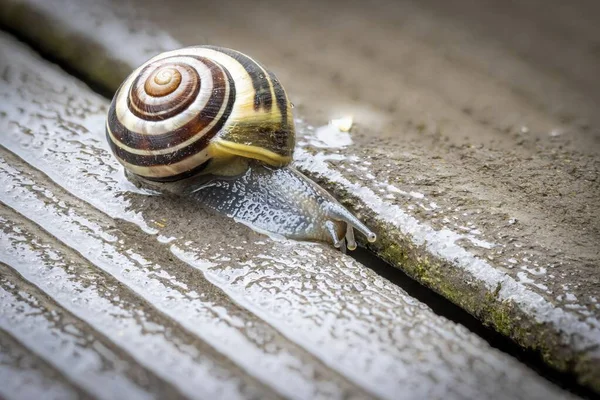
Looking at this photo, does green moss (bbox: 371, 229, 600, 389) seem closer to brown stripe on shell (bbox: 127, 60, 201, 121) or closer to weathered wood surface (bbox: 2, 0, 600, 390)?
weathered wood surface (bbox: 2, 0, 600, 390)

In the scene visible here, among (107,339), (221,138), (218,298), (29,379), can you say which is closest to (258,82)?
(221,138)

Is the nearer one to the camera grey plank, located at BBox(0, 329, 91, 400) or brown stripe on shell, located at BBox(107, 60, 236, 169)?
grey plank, located at BBox(0, 329, 91, 400)

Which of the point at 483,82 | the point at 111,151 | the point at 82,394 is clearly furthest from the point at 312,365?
the point at 483,82

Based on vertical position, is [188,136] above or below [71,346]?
above

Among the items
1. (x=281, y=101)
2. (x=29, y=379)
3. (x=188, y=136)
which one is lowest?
(x=29, y=379)

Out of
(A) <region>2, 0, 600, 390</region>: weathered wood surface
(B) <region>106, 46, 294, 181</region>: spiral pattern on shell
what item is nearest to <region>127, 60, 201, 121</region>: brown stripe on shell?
(B) <region>106, 46, 294, 181</region>: spiral pattern on shell

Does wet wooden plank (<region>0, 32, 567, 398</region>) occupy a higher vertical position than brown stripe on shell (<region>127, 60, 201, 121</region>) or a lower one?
lower

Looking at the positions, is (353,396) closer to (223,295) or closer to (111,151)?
(223,295)

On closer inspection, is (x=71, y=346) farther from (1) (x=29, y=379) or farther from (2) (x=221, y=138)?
(2) (x=221, y=138)
